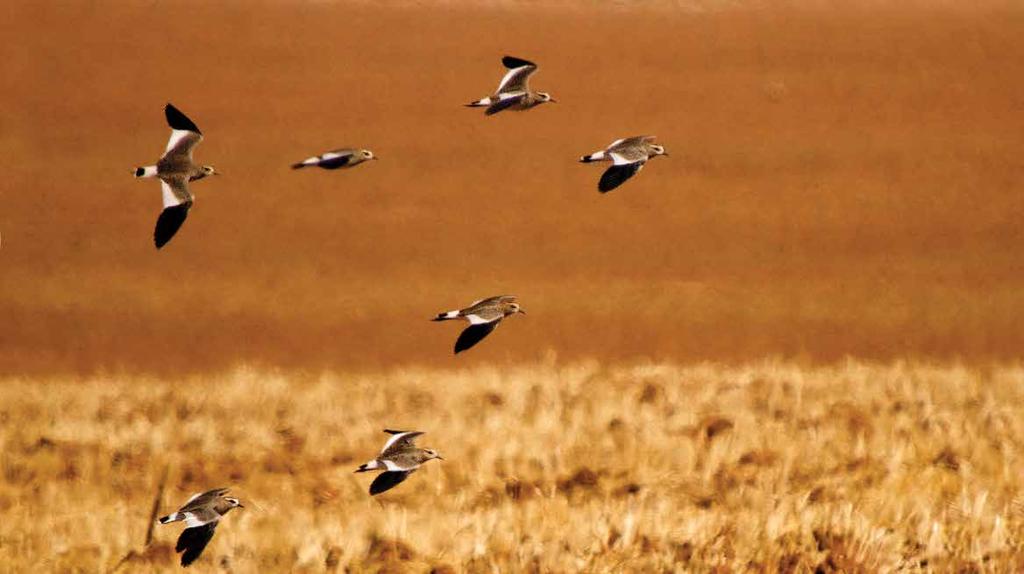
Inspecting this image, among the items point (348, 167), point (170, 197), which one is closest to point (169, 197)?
point (170, 197)

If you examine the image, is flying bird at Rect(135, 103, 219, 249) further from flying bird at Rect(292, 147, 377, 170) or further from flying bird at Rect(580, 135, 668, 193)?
flying bird at Rect(580, 135, 668, 193)

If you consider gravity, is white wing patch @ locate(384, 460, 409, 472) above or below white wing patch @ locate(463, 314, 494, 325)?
below

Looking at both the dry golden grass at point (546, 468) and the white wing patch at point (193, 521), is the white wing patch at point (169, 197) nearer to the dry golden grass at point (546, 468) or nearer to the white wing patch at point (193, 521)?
the white wing patch at point (193, 521)

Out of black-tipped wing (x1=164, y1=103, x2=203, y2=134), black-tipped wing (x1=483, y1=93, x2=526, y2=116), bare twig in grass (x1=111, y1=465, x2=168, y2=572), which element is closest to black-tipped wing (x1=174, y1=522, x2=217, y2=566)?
bare twig in grass (x1=111, y1=465, x2=168, y2=572)

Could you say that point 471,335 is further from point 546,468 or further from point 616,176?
point 546,468

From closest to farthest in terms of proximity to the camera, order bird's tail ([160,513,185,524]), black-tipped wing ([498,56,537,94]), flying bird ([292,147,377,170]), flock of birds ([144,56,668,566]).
Answer: flying bird ([292,147,377,170])
bird's tail ([160,513,185,524])
flock of birds ([144,56,668,566])
black-tipped wing ([498,56,537,94])

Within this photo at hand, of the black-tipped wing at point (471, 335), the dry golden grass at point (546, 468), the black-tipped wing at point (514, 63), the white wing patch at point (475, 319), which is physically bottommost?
the dry golden grass at point (546, 468)

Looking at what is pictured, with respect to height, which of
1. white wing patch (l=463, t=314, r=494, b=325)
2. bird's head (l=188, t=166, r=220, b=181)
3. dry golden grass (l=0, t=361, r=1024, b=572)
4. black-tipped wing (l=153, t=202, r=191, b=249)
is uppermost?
bird's head (l=188, t=166, r=220, b=181)

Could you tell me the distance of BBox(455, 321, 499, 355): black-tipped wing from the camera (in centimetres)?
413

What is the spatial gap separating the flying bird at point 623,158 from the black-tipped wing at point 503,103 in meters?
0.27

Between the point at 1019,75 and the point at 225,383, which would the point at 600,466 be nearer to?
the point at 225,383

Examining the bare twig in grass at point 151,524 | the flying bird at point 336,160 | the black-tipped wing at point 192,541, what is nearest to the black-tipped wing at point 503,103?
the flying bird at point 336,160

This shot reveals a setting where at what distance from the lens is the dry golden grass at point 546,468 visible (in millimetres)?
4629

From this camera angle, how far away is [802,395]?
7047 mm
